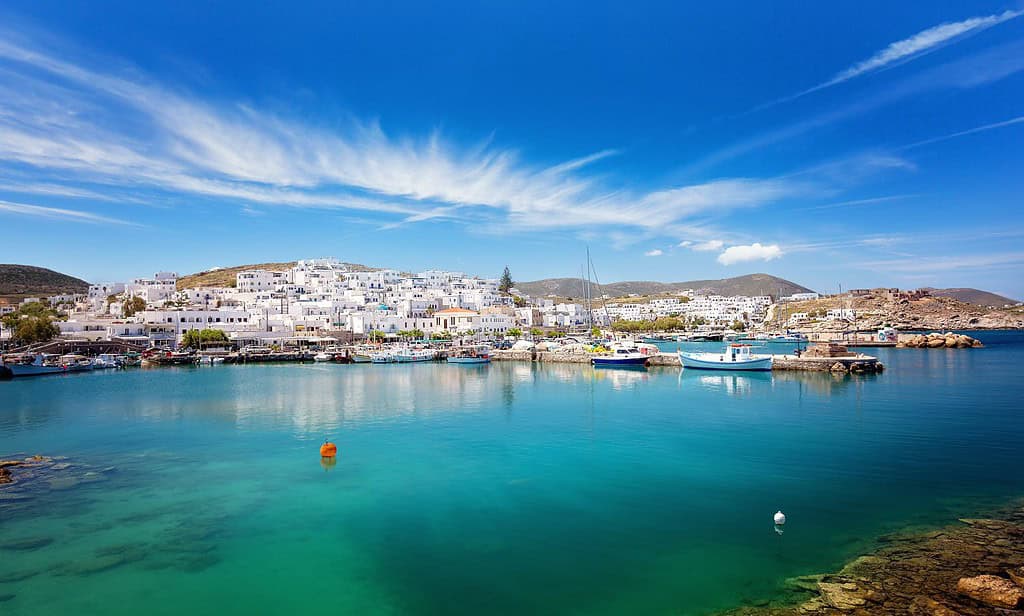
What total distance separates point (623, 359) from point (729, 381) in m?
11.2

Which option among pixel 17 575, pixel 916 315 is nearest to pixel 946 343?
pixel 916 315

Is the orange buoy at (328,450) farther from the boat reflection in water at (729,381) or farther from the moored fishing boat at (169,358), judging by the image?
the moored fishing boat at (169,358)

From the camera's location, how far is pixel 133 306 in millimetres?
77688

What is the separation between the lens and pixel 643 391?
3178cm

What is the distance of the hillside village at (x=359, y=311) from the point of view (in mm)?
68750

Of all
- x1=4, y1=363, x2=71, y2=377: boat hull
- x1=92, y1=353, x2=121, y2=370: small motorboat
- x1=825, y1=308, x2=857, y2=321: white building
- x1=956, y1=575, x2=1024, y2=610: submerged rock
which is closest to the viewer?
x1=956, y1=575, x2=1024, y2=610: submerged rock

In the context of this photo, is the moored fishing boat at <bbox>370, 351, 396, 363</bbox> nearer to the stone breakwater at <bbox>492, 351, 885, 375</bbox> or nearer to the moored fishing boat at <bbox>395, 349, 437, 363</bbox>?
the moored fishing boat at <bbox>395, 349, 437, 363</bbox>

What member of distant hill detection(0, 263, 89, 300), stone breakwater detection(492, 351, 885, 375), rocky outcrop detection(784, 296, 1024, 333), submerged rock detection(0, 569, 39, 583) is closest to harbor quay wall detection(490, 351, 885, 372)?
stone breakwater detection(492, 351, 885, 375)

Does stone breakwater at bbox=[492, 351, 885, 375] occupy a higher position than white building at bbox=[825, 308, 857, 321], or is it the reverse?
white building at bbox=[825, 308, 857, 321]

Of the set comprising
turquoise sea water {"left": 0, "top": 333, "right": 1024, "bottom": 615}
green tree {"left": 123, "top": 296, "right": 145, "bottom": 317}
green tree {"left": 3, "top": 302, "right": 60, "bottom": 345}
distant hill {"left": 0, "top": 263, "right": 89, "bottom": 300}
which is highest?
distant hill {"left": 0, "top": 263, "right": 89, "bottom": 300}

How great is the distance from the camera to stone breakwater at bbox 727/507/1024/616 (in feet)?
24.5

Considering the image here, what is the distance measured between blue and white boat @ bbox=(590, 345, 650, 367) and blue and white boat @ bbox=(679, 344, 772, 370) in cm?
320

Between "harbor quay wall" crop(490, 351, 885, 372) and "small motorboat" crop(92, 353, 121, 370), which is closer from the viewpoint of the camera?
"harbor quay wall" crop(490, 351, 885, 372)

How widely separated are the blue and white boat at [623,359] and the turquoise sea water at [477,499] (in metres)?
18.5
